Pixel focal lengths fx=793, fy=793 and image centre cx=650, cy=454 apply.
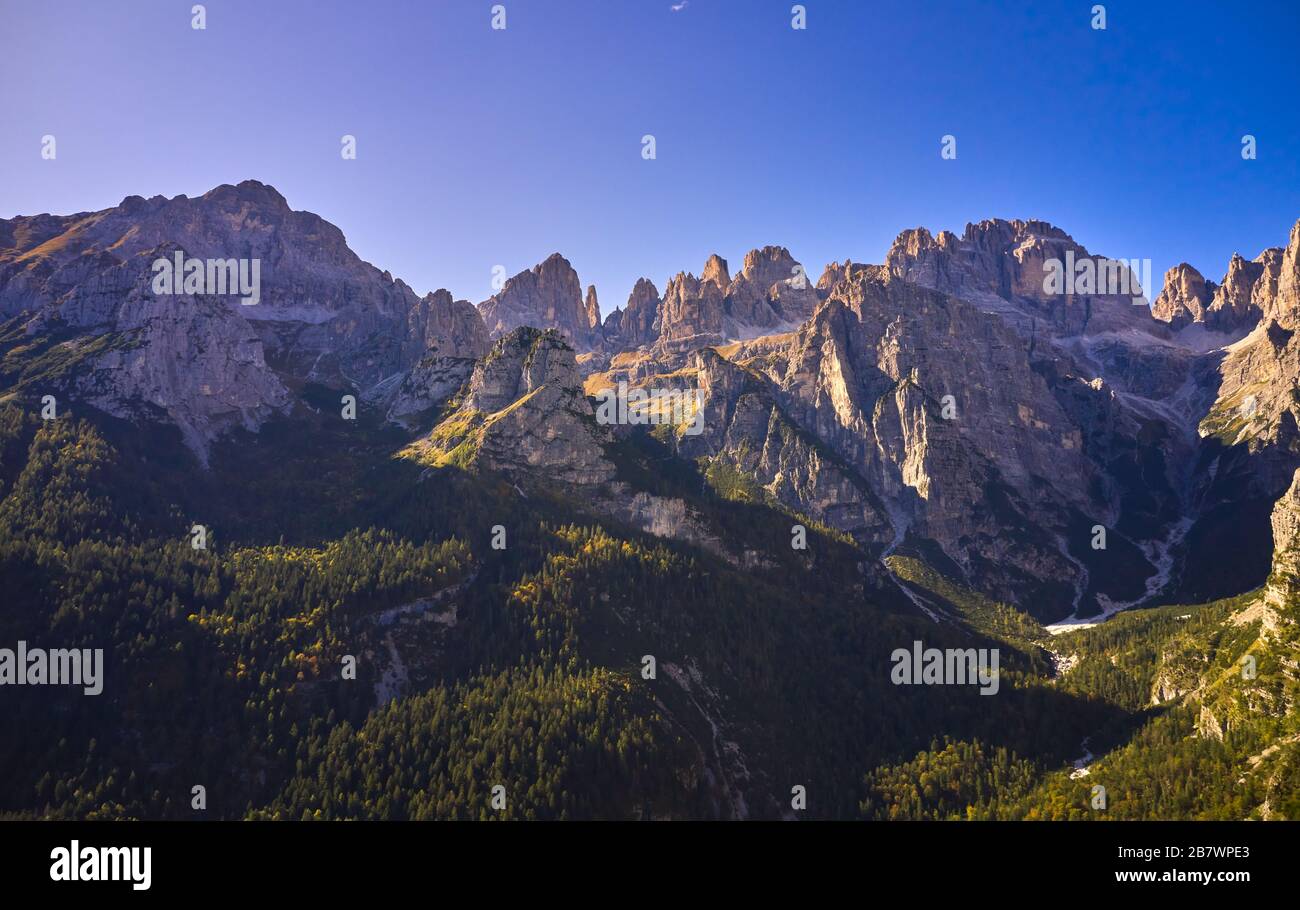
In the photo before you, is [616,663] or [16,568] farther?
[616,663]

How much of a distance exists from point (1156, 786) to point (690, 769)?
83275 mm

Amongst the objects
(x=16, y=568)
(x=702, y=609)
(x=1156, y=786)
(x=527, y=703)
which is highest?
(x=16, y=568)

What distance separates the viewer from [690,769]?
14838 centimetres

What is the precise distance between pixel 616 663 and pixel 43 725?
103 m

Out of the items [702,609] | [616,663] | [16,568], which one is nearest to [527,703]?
[616,663]

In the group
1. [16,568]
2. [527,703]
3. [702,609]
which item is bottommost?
[527,703]

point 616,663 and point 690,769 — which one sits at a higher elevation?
point 616,663
